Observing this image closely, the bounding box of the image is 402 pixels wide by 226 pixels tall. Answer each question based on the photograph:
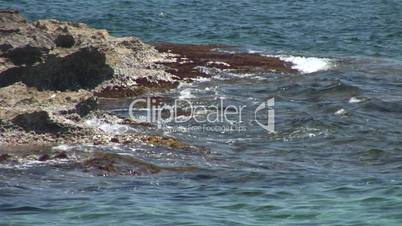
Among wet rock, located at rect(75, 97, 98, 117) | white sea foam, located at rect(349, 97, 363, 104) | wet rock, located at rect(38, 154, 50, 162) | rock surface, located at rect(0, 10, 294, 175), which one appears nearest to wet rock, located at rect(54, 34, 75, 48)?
rock surface, located at rect(0, 10, 294, 175)

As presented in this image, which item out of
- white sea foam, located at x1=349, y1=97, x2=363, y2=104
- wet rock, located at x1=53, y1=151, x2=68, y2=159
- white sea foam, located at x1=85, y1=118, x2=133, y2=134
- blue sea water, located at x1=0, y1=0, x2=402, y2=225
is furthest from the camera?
white sea foam, located at x1=349, y1=97, x2=363, y2=104

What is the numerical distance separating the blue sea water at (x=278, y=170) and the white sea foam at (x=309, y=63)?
35 millimetres

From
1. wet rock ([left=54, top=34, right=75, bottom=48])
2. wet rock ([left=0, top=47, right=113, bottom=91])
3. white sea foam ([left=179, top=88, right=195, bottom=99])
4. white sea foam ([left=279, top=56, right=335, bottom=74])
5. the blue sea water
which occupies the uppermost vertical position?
wet rock ([left=54, top=34, right=75, bottom=48])

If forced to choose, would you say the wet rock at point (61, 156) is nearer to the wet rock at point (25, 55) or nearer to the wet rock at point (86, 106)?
the wet rock at point (86, 106)

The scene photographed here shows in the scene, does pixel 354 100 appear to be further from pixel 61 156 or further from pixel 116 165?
pixel 61 156

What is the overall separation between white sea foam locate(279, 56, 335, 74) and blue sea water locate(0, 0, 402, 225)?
1.4 inches

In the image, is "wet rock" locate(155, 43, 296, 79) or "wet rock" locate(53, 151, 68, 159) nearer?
"wet rock" locate(53, 151, 68, 159)

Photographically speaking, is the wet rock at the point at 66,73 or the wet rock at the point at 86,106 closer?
→ the wet rock at the point at 86,106

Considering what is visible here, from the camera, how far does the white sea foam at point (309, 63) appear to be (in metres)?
26.5

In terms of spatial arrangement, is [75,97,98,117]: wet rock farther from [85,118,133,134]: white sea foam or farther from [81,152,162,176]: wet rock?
[81,152,162,176]: wet rock

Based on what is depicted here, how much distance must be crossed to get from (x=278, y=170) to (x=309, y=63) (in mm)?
12082

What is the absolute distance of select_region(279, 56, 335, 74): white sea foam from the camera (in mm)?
26455

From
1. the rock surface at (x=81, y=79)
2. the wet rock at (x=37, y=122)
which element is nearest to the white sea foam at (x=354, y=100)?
the rock surface at (x=81, y=79)

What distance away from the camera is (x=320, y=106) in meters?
21.3
